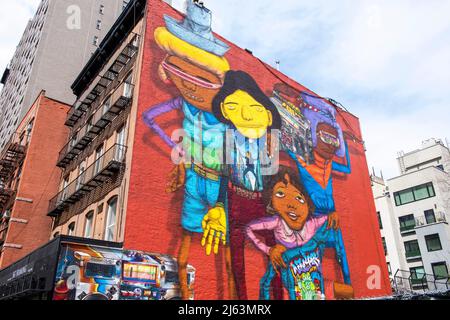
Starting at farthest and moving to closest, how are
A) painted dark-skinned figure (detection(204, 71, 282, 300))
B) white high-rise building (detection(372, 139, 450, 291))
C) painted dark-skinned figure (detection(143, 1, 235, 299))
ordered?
white high-rise building (detection(372, 139, 450, 291)), painted dark-skinned figure (detection(204, 71, 282, 300)), painted dark-skinned figure (detection(143, 1, 235, 299))

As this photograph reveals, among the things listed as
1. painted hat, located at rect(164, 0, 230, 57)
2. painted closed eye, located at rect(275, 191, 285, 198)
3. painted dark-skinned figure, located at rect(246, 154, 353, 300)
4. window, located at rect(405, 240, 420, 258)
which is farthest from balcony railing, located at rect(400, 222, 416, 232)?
painted hat, located at rect(164, 0, 230, 57)

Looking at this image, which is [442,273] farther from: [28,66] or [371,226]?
[28,66]

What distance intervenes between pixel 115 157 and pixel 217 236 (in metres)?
6.12

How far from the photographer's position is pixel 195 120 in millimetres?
21062

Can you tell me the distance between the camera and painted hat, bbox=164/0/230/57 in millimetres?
22658

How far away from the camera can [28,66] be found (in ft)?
146

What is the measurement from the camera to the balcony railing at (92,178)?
1897 cm

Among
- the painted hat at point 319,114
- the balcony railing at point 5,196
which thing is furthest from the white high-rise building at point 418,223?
the balcony railing at point 5,196

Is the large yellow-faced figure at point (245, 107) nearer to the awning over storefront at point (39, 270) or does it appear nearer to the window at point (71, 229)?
the awning over storefront at point (39, 270)

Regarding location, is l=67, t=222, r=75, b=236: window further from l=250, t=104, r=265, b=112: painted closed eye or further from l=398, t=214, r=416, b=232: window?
l=398, t=214, r=416, b=232: window

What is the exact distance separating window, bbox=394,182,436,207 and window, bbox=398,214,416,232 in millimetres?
1526

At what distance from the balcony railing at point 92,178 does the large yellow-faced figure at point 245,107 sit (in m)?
5.95
